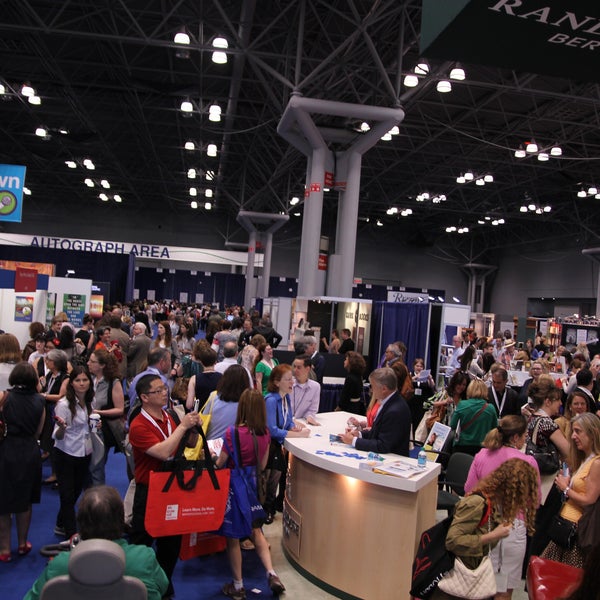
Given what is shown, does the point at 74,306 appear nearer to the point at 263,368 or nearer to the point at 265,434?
the point at 263,368

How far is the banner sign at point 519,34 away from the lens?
1.56 meters

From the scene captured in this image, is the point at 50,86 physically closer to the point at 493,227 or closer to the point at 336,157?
the point at 336,157

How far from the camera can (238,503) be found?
144 inches

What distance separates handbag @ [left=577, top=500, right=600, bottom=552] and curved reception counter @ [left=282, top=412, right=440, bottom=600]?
0.84 metres

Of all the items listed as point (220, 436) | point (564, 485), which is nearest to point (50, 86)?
point (220, 436)

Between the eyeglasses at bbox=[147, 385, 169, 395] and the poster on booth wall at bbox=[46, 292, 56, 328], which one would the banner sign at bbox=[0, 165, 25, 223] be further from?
the eyeglasses at bbox=[147, 385, 169, 395]

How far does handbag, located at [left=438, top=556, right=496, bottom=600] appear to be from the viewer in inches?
107

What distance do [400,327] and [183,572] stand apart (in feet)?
24.4

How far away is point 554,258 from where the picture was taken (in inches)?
1178

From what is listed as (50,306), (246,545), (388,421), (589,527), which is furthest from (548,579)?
(50,306)

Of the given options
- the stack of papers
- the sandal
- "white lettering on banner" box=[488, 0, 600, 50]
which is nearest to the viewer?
"white lettering on banner" box=[488, 0, 600, 50]

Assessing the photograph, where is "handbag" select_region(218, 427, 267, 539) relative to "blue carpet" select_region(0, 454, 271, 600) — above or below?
above

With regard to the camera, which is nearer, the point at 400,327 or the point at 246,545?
the point at 246,545

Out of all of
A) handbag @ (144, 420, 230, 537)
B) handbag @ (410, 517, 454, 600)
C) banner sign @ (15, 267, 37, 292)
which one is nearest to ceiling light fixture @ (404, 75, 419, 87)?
banner sign @ (15, 267, 37, 292)
